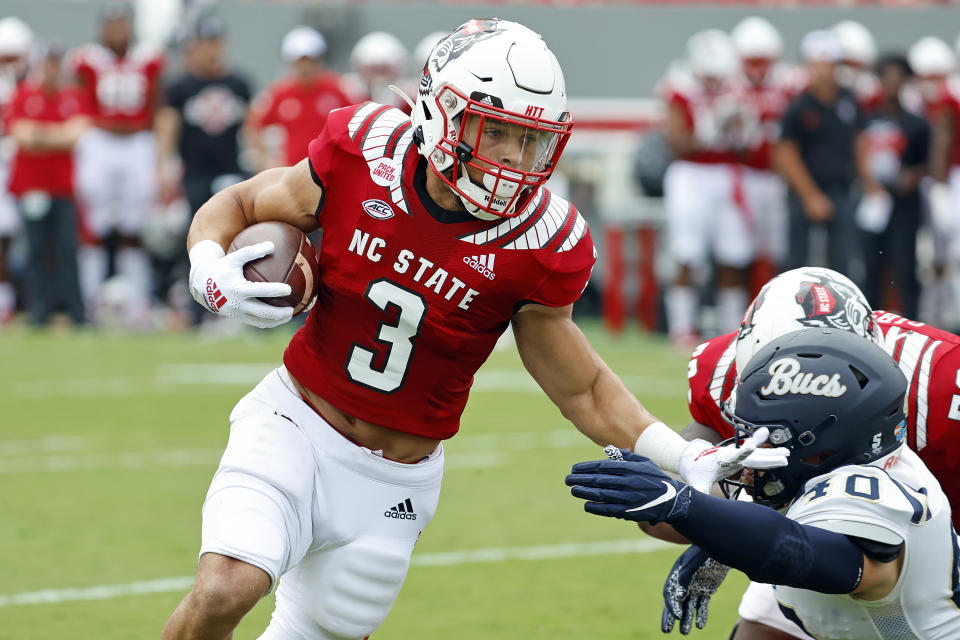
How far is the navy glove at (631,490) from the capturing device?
2.66 metres

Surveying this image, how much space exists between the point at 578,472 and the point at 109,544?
316cm

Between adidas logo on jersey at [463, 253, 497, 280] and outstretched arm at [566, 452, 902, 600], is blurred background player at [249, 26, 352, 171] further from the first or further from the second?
outstretched arm at [566, 452, 902, 600]

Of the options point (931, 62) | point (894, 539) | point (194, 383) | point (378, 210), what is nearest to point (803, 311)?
point (894, 539)

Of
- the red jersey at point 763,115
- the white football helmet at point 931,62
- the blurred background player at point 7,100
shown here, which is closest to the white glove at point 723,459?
the red jersey at point 763,115

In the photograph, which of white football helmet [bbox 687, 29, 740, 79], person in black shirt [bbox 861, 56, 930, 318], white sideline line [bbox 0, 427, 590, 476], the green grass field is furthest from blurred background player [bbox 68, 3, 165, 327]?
person in black shirt [bbox 861, 56, 930, 318]

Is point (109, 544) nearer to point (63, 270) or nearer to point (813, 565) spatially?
point (813, 565)

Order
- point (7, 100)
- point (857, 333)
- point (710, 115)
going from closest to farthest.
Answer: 1. point (857, 333)
2. point (710, 115)
3. point (7, 100)

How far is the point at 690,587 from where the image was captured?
3309mm

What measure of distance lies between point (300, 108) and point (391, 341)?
7.95m

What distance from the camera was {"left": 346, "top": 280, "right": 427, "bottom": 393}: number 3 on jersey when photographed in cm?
343

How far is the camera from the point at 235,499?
3.20 m

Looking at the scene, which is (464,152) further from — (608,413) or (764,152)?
(764,152)

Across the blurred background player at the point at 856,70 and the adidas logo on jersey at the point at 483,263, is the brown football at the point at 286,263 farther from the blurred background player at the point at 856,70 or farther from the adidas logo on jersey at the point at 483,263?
the blurred background player at the point at 856,70

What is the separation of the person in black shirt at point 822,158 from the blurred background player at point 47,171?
226 inches
